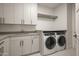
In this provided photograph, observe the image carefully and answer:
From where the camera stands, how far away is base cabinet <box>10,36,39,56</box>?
1498 mm

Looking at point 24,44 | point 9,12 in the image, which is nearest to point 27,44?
point 24,44

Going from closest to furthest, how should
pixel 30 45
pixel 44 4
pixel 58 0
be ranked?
pixel 58 0 < pixel 44 4 < pixel 30 45

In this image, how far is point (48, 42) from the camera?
1.67 meters

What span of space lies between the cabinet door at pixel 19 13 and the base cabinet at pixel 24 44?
35cm

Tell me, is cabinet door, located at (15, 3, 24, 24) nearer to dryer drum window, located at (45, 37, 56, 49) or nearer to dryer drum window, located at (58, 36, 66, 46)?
dryer drum window, located at (45, 37, 56, 49)

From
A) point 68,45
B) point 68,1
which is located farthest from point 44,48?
point 68,1

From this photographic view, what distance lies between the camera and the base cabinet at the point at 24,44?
4.91ft

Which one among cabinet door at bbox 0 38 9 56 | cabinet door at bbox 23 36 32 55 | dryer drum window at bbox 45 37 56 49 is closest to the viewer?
cabinet door at bbox 0 38 9 56

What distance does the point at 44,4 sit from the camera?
1.41 meters

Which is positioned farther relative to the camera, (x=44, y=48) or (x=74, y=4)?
(x=44, y=48)

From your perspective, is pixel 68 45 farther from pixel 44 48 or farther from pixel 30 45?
pixel 30 45

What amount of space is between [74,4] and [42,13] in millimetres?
562

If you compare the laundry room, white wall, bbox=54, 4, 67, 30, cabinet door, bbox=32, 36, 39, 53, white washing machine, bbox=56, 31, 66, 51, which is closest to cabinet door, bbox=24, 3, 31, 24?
the laundry room

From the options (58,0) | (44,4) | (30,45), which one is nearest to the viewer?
(58,0)
